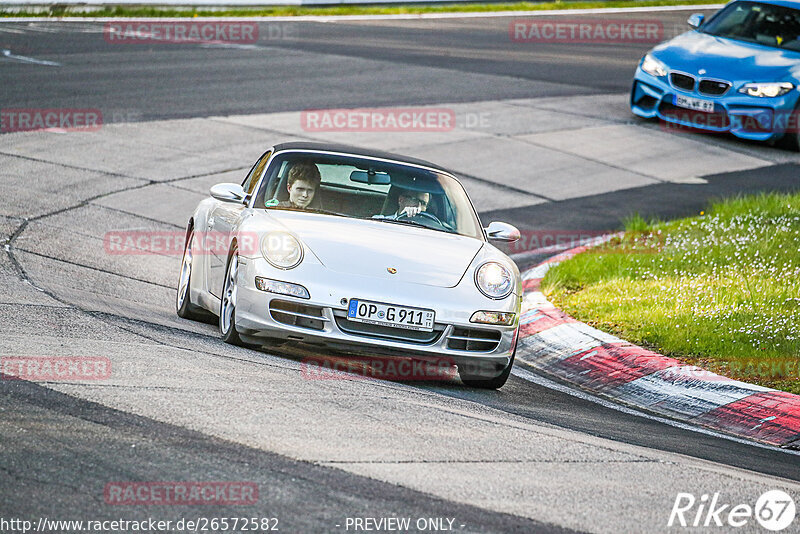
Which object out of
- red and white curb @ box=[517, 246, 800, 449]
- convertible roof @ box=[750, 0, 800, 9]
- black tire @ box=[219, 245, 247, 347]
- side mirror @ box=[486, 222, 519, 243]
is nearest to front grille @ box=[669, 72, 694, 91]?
convertible roof @ box=[750, 0, 800, 9]

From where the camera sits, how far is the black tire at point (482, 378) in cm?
744

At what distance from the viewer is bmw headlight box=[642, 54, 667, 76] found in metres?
17.5

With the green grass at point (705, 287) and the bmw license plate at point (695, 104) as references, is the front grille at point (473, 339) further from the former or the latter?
the bmw license plate at point (695, 104)

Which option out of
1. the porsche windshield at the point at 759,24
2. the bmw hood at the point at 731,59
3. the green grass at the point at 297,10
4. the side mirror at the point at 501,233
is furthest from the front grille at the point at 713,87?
the green grass at the point at 297,10

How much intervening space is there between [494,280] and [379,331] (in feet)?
2.79

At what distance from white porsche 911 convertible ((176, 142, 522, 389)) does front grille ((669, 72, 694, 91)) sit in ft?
31.4

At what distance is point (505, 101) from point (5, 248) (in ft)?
36.3

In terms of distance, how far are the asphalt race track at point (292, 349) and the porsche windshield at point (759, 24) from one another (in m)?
1.70

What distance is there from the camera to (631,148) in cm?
1697

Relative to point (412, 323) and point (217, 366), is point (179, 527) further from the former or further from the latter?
point (412, 323)

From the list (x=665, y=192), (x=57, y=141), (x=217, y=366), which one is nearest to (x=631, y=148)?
(x=665, y=192)

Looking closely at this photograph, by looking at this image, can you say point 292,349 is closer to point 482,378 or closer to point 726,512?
point 482,378

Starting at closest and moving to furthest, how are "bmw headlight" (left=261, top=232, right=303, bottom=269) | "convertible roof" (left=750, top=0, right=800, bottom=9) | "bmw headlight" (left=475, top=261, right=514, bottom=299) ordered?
"bmw headlight" (left=261, top=232, right=303, bottom=269), "bmw headlight" (left=475, top=261, right=514, bottom=299), "convertible roof" (left=750, top=0, right=800, bottom=9)

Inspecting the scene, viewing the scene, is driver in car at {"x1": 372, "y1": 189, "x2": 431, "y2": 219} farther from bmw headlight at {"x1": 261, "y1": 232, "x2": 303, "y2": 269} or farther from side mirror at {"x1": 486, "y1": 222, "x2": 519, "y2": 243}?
bmw headlight at {"x1": 261, "y1": 232, "x2": 303, "y2": 269}
